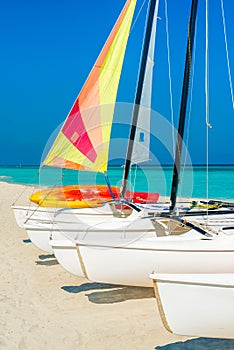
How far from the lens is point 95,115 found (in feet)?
26.1

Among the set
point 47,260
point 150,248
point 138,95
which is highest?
point 138,95

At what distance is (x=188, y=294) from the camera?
12.6 feet

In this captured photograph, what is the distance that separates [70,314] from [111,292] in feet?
3.20

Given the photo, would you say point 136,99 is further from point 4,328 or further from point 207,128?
point 4,328

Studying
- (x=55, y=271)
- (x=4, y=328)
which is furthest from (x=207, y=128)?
(x=4, y=328)

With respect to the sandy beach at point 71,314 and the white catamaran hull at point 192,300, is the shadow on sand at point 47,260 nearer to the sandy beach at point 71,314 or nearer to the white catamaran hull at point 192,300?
the sandy beach at point 71,314

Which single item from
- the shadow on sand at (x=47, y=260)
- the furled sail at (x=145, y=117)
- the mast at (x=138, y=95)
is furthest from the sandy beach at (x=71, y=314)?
the furled sail at (x=145, y=117)

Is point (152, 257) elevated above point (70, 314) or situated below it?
Result: above

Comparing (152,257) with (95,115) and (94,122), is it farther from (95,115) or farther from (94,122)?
(95,115)

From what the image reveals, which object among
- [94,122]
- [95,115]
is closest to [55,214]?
[94,122]

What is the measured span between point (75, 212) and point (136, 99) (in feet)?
10.6

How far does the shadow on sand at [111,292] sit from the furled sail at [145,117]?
362cm

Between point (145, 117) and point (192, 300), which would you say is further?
point (145, 117)

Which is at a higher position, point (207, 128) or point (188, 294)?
point (207, 128)
